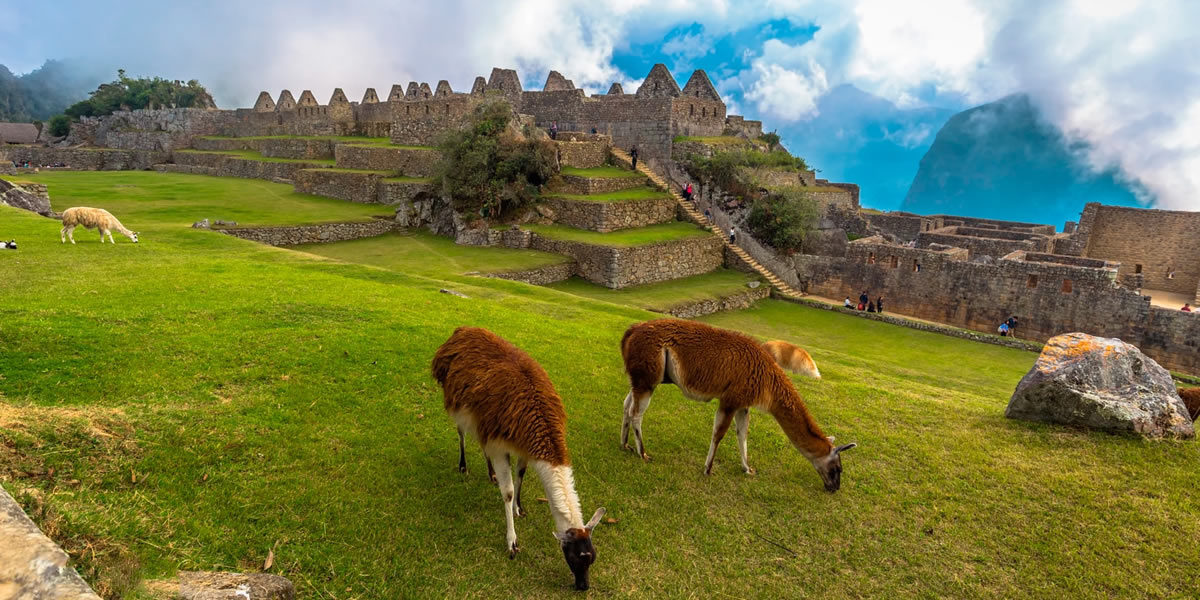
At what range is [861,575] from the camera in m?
4.92

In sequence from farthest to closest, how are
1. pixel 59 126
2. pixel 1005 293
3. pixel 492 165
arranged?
pixel 59 126 < pixel 492 165 < pixel 1005 293

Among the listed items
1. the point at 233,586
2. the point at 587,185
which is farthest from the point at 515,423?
the point at 587,185

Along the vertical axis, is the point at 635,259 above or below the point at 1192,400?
above

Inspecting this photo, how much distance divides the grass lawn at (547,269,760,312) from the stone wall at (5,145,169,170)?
1590 inches

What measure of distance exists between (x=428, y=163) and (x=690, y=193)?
492 inches

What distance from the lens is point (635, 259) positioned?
22062 millimetres

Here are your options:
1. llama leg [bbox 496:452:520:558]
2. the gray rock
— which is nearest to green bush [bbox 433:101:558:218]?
llama leg [bbox 496:452:520:558]

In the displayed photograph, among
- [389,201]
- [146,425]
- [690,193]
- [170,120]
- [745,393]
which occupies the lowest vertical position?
[146,425]

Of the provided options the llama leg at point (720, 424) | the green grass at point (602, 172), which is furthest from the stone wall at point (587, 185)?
the llama leg at point (720, 424)

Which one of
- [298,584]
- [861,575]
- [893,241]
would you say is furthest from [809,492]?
[893,241]

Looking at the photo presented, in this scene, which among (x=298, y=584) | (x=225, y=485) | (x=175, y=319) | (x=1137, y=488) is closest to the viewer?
(x=298, y=584)

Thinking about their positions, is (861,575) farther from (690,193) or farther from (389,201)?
(389,201)

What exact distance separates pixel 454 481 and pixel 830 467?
11.8ft

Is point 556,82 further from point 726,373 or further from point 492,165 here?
point 726,373
